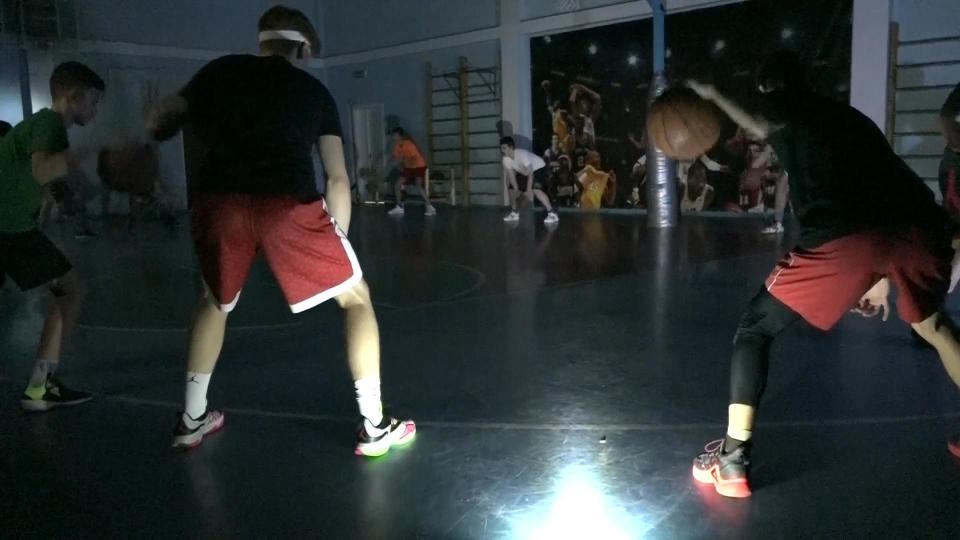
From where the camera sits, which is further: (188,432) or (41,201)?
(41,201)

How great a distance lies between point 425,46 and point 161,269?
10225 mm

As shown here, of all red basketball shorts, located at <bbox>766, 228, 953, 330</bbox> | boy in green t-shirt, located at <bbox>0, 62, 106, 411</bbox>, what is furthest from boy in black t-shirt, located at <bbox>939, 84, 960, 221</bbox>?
boy in green t-shirt, located at <bbox>0, 62, 106, 411</bbox>

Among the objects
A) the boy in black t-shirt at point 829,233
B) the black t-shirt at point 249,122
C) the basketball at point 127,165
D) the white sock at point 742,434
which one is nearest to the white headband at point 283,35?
the black t-shirt at point 249,122

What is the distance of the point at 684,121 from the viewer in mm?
2992

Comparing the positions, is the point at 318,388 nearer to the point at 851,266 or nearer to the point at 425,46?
the point at 851,266

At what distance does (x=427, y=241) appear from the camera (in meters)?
10.5

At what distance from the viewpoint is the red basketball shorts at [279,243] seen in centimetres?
287

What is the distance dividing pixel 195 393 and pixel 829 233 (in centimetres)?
243

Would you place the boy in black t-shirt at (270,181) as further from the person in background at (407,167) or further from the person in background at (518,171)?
the person in background at (407,167)

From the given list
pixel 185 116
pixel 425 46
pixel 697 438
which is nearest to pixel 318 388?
pixel 185 116

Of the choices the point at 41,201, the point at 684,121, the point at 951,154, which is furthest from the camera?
the point at 951,154

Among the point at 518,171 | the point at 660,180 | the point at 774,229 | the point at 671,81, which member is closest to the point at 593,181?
the point at 518,171

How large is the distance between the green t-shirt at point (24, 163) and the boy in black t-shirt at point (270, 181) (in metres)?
0.87

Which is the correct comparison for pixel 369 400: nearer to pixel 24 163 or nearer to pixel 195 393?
pixel 195 393
